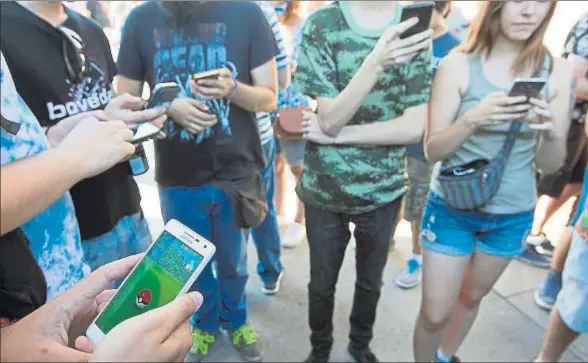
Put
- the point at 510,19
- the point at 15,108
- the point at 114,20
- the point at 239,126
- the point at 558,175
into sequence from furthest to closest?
the point at 558,175 → the point at 239,126 → the point at 510,19 → the point at 114,20 → the point at 15,108

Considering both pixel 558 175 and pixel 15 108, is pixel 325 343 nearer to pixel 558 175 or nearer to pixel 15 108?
pixel 558 175

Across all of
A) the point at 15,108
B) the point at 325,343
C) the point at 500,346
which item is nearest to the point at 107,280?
the point at 15,108

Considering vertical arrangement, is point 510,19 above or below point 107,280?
above

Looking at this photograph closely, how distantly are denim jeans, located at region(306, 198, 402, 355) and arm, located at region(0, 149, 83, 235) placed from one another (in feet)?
3.35

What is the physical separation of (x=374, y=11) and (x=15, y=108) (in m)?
0.95

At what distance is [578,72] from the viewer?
3.37 feet

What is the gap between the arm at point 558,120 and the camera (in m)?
1.09

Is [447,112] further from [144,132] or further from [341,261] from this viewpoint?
[144,132]

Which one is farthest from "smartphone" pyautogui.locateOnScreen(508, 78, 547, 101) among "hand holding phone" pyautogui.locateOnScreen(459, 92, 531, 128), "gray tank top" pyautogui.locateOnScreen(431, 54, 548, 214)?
"gray tank top" pyautogui.locateOnScreen(431, 54, 548, 214)

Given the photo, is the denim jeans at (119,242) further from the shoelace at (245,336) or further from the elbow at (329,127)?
the shoelace at (245,336)

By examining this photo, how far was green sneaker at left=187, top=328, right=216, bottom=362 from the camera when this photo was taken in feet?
5.44

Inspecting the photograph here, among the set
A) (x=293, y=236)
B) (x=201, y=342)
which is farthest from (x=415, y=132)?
(x=293, y=236)

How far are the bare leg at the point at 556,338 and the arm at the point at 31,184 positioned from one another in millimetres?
1396

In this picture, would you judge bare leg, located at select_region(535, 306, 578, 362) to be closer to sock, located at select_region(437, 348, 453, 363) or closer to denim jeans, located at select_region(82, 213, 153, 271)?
sock, located at select_region(437, 348, 453, 363)
